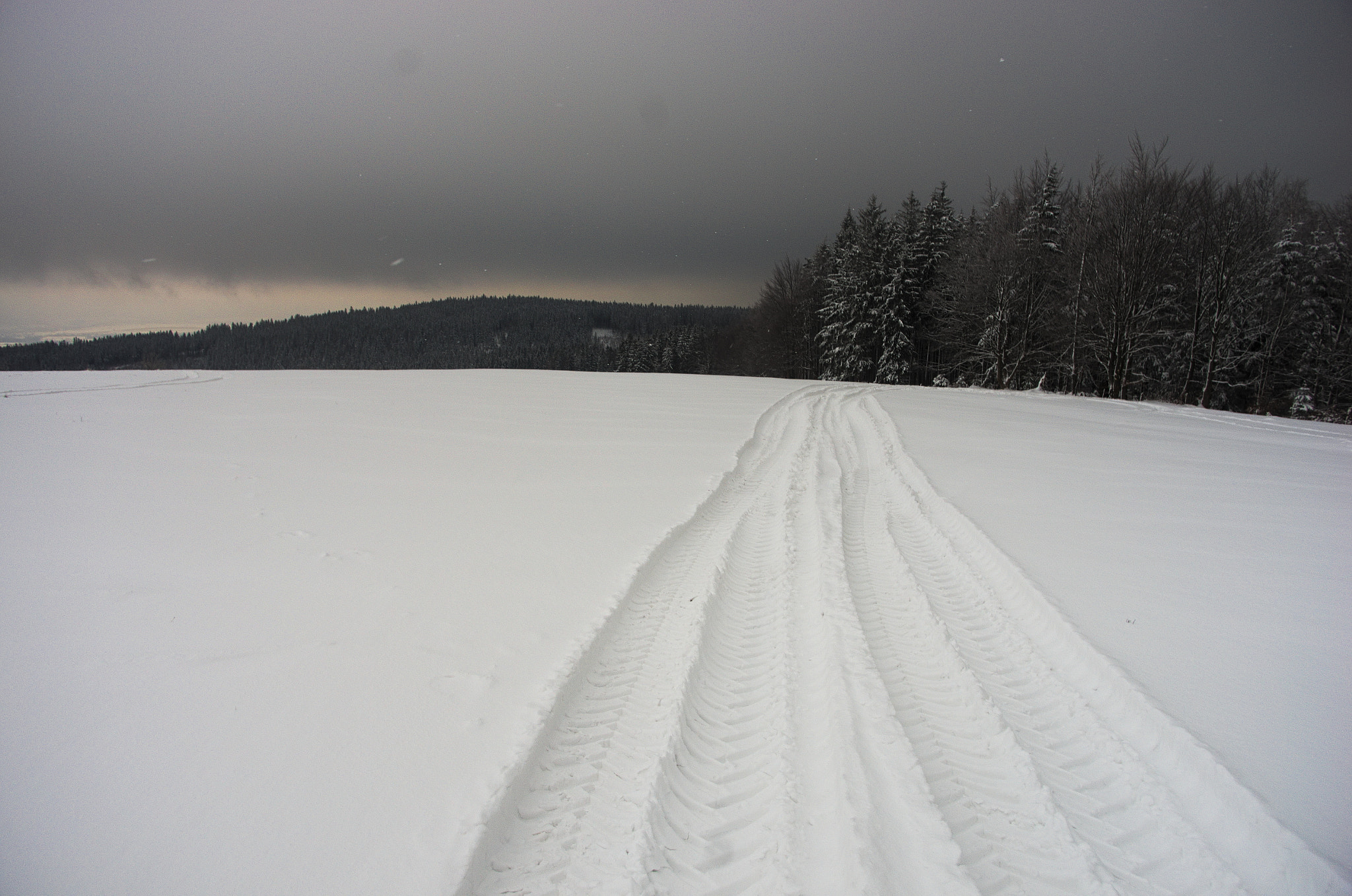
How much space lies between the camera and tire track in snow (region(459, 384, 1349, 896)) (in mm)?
2045

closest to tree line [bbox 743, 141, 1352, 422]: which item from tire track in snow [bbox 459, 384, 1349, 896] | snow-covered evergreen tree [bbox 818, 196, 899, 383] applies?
snow-covered evergreen tree [bbox 818, 196, 899, 383]

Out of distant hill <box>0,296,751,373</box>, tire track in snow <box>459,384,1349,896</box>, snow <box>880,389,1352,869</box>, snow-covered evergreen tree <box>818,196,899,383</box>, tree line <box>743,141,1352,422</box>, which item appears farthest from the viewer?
distant hill <box>0,296,751,373</box>

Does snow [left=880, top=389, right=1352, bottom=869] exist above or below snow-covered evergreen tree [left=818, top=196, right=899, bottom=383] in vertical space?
below

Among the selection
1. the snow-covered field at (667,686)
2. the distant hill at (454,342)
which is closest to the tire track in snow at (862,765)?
the snow-covered field at (667,686)

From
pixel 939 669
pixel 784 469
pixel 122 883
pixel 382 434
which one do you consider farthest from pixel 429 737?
pixel 382 434

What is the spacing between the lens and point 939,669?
3250mm

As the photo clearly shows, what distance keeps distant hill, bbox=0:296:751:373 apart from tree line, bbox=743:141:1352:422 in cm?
3058

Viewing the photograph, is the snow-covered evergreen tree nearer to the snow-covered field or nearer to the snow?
the snow

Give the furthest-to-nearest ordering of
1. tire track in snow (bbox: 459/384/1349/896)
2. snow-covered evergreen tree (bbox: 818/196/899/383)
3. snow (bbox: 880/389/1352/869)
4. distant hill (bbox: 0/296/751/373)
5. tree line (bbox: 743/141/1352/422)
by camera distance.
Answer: distant hill (bbox: 0/296/751/373)
snow-covered evergreen tree (bbox: 818/196/899/383)
tree line (bbox: 743/141/1352/422)
snow (bbox: 880/389/1352/869)
tire track in snow (bbox: 459/384/1349/896)

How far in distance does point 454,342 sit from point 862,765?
13324 centimetres

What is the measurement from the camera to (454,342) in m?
123

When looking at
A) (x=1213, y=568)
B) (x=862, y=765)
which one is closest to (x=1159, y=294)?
(x=1213, y=568)

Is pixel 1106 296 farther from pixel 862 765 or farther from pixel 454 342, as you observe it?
pixel 454 342

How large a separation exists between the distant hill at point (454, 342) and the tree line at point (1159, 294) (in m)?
30.6
